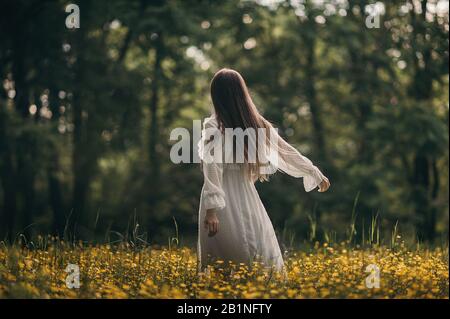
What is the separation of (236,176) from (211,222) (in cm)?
50

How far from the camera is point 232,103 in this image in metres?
4.75

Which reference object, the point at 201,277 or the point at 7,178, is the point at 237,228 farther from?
the point at 7,178

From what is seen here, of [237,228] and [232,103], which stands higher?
[232,103]

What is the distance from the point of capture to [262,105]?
15.9 meters

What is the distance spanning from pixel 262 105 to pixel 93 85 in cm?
440

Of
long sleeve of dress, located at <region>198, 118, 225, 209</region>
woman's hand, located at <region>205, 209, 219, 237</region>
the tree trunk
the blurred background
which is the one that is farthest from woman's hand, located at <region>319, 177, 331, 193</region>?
the tree trunk

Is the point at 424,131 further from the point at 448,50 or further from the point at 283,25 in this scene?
the point at 283,25

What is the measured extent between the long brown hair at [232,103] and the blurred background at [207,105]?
644 cm

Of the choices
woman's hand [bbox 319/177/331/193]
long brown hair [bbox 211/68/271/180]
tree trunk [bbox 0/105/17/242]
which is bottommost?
tree trunk [bbox 0/105/17/242]

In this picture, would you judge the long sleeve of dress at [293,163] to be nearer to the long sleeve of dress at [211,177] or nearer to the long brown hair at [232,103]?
the long brown hair at [232,103]

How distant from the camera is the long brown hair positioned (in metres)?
4.76

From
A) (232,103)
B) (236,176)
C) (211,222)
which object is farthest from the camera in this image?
(236,176)

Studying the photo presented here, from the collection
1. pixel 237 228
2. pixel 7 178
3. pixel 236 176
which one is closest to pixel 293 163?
pixel 236 176

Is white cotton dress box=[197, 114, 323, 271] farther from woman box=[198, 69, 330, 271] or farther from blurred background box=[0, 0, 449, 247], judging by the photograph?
blurred background box=[0, 0, 449, 247]
